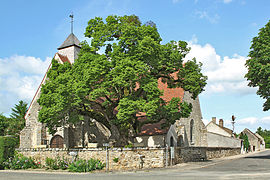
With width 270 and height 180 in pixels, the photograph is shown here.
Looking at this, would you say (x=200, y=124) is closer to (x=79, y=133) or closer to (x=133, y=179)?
A: (x=79, y=133)

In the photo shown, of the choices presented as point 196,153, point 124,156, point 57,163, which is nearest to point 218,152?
point 196,153

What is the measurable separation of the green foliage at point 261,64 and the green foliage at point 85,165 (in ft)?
64.8

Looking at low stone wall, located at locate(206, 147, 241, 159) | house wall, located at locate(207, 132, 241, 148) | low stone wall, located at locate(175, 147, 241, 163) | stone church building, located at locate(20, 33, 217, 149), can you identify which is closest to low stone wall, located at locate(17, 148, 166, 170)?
low stone wall, located at locate(175, 147, 241, 163)

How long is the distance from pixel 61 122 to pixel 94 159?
16.8 ft

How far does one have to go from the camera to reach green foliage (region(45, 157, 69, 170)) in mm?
20312

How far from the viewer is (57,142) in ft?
93.7

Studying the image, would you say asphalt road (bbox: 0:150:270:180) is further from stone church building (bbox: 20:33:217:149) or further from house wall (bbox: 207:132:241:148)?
house wall (bbox: 207:132:241:148)

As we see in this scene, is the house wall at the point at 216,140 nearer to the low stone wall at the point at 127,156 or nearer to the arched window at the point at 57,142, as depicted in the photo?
the arched window at the point at 57,142

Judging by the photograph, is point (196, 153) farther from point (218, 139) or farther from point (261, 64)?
point (218, 139)

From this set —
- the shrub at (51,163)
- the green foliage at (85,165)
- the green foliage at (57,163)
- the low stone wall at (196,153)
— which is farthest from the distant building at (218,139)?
the shrub at (51,163)

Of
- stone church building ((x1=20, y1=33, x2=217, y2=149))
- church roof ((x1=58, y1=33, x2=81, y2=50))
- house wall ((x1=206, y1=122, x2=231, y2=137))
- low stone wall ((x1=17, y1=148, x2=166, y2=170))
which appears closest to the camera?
low stone wall ((x1=17, y1=148, x2=166, y2=170))

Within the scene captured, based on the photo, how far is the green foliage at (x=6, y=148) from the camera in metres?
22.1

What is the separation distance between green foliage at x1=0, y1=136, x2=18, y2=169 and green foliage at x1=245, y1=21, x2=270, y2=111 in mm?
25379

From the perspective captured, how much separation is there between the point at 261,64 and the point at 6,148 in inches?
1048
